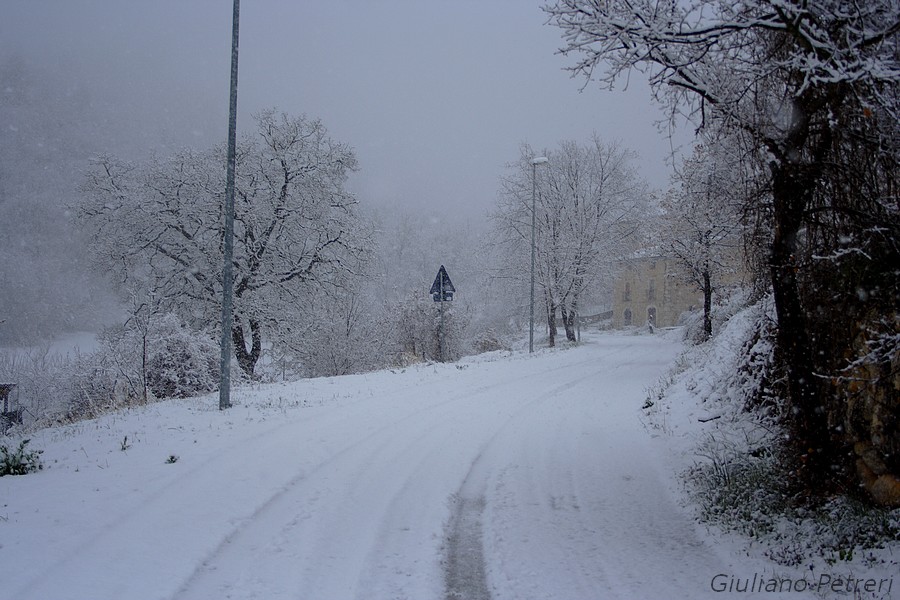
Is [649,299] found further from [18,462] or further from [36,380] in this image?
[18,462]

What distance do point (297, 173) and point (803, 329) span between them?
20.0 m

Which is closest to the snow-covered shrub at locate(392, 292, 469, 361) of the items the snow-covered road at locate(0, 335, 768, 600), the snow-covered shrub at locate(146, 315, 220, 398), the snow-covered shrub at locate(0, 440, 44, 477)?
the snow-covered shrub at locate(146, 315, 220, 398)

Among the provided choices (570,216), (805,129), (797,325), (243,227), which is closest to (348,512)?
(797,325)

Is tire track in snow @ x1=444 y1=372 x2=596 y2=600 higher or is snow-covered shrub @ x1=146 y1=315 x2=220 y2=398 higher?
snow-covered shrub @ x1=146 y1=315 x2=220 y2=398

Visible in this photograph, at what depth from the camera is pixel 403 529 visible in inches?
177

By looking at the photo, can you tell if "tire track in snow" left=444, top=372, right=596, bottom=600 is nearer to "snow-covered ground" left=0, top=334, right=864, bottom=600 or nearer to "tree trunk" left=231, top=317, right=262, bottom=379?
"snow-covered ground" left=0, top=334, right=864, bottom=600

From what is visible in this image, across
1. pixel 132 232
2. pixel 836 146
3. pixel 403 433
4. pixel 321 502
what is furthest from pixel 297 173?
pixel 836 146

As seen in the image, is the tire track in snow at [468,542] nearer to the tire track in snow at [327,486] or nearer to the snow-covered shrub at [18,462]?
the tire track in snow at [327,486]

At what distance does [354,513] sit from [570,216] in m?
29.7

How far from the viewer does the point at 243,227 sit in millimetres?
21016

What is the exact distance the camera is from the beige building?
61.3 m

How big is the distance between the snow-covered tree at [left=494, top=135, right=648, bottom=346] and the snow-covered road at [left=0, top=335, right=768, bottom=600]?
23567 millimetres

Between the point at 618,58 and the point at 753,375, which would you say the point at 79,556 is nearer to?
the point at 618,58

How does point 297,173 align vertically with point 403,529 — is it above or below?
above
